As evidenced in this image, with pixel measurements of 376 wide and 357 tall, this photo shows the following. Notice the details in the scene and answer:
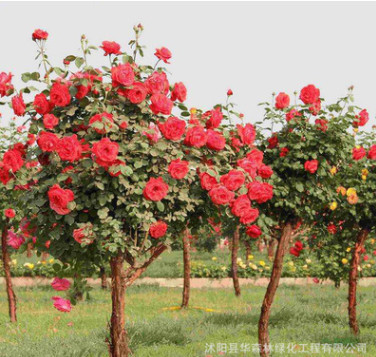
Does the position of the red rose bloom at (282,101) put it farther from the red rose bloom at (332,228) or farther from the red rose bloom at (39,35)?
the red rose bloom at (39,35)

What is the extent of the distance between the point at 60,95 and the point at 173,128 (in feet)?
2.89

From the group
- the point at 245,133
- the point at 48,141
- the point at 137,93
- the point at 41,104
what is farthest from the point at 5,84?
the point at 245,133

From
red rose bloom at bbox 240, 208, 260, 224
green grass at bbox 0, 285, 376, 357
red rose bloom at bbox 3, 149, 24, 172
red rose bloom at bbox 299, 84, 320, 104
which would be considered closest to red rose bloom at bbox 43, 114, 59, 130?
red rose bloom at bbox 3, 149, 24, 172

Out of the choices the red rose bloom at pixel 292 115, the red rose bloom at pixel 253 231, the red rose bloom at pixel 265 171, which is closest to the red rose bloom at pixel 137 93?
the red rose bloom at pixel 265 171

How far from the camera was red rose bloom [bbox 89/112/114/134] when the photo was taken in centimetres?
391

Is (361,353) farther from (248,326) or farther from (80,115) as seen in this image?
(80,115)

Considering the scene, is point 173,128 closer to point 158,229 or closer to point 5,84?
point 158,229

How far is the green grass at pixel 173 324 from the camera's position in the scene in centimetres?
669

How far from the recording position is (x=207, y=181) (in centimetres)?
420

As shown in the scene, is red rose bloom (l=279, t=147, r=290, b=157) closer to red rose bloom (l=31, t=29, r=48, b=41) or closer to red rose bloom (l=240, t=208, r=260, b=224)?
red rose bloom (l=240, t=208, r=260, b=224)

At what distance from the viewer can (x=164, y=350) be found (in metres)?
6.59

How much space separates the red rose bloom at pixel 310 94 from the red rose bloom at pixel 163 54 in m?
2.29

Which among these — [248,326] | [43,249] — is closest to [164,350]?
[248,326]

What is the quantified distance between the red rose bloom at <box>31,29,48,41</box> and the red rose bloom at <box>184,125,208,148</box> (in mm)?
1333
